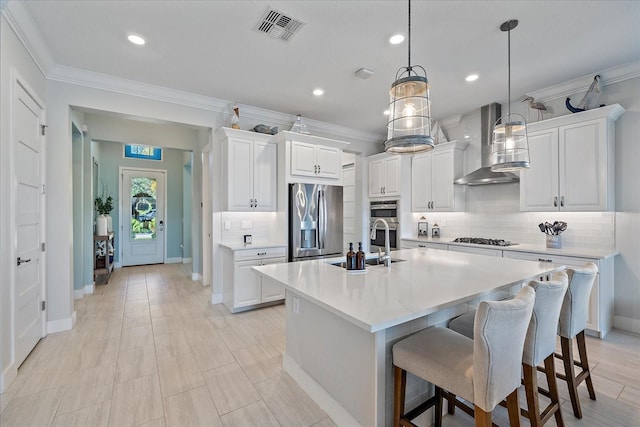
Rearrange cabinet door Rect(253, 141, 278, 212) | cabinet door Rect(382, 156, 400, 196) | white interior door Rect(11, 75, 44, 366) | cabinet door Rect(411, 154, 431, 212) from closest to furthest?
white interior door Rect(11, 75, 44, 366) → cabinet door Rect(253, 141, 278, 212) → cabinet door Rect(411, 154, 431, 212) → cabinet door Rect(382, 156, 400, 196)

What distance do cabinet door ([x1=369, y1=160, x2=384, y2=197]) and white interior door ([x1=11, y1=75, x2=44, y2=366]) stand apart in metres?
4.63

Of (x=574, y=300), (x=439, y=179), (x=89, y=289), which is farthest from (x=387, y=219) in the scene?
(x=89, y=289)

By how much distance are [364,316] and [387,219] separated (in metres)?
4.13

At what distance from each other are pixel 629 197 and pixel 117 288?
7296mm

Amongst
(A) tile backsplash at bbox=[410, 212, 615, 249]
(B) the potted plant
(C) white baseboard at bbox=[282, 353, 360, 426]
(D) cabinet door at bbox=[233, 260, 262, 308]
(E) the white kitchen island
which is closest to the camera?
(E) the white kitchen island

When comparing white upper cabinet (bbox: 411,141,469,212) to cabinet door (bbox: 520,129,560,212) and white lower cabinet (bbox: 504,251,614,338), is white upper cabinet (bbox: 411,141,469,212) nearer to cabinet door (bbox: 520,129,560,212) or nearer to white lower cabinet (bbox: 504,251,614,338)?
cabinet door (bbox: 520,129,560,212)

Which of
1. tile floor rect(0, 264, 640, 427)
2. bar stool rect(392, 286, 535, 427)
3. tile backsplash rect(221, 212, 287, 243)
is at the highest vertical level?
tile backsplash rect(221, 212, 287, 243)

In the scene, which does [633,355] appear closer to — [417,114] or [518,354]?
[518,354]

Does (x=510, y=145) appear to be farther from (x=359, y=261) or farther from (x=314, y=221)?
(x=314, y=221)

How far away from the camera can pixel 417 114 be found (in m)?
1.87

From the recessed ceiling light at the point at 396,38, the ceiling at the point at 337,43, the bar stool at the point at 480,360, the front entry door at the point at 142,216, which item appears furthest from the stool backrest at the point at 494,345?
the front entry door at the point at 142,216

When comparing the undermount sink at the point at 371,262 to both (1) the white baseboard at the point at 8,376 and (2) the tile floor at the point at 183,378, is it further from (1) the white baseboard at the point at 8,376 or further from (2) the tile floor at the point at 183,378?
(1) the white baseboard at the point at 8,376

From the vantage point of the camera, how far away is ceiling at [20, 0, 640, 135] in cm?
225

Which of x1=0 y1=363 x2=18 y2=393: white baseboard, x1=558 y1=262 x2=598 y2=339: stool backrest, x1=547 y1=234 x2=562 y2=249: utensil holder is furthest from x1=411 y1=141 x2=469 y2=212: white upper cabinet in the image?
x1=0 y1=363 x2=18 y2=393: white baseboard
